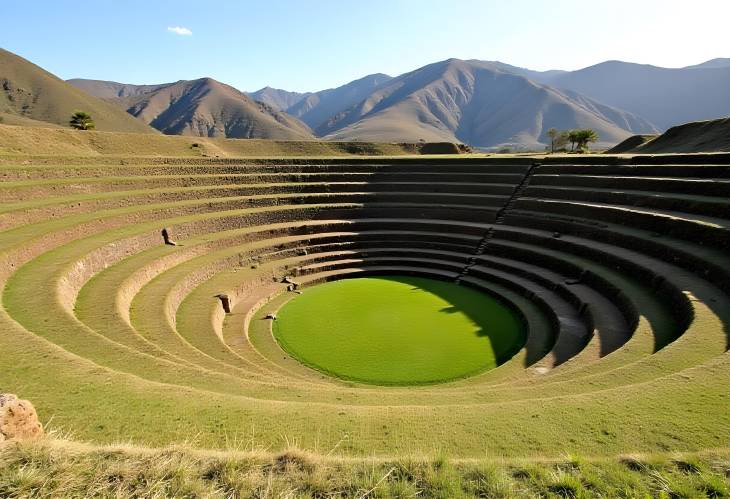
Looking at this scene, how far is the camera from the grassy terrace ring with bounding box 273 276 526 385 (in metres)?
13.4

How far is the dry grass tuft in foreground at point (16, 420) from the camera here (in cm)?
486

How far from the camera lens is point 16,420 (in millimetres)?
4984

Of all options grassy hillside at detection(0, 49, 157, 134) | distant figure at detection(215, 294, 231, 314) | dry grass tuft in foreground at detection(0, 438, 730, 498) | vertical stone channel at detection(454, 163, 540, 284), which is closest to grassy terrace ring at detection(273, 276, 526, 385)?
vertical stone channel at detection(454, 163, 540, 284)

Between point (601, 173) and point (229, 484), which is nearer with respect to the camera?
point (229, 484)

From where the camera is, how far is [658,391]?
7.13 meters

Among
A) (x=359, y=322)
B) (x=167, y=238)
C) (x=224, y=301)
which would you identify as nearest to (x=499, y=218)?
(x=359, y=322)

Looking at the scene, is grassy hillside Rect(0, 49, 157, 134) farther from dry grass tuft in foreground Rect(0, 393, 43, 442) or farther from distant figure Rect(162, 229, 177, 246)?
dry grass tuft in foreground Rect(0, 393, 43, 442)

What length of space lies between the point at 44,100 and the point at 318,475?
142251 millimetres

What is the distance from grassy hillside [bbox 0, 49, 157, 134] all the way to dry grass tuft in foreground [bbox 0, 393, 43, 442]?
116310 mm

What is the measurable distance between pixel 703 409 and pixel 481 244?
55.0ft

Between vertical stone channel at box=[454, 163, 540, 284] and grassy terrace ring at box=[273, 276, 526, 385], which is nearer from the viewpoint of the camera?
grassy terrace ring at box=[273, 276, 526, 385]

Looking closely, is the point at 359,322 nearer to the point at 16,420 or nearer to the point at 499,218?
the point at 499,218

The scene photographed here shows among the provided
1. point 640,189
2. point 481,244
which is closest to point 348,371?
point 481,244

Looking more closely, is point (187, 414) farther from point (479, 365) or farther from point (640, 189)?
point (640, 189)
